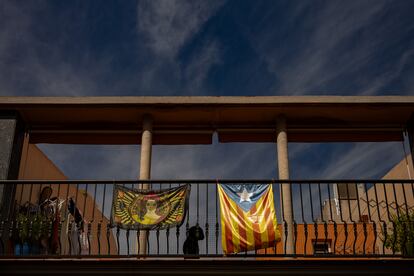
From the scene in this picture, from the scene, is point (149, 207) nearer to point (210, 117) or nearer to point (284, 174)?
point (284, 174)

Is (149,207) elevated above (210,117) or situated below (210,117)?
below

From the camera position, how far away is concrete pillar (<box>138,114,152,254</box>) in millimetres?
8617

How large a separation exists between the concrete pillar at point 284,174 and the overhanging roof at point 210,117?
1.05 feet

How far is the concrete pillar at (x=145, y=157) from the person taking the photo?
8.62 m

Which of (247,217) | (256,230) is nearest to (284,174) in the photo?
(247,217)

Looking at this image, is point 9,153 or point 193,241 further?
point 9,153

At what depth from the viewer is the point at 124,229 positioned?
315 inches

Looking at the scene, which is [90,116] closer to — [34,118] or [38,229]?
[34,118]

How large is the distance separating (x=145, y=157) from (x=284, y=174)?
2418mm

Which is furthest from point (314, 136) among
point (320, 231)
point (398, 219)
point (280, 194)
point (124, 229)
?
point (320, 231)

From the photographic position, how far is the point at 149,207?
26.7 ft

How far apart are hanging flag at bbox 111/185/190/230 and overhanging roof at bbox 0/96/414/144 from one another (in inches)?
78.3

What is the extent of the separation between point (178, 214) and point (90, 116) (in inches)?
123

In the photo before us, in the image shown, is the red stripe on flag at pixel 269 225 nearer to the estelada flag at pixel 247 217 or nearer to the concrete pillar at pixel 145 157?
the estelada flag at pixel 247 217
